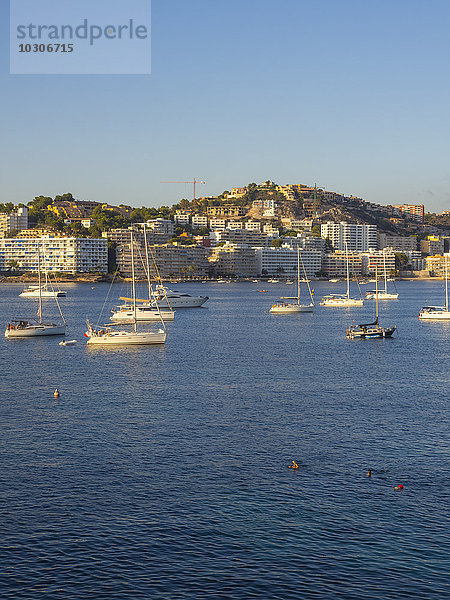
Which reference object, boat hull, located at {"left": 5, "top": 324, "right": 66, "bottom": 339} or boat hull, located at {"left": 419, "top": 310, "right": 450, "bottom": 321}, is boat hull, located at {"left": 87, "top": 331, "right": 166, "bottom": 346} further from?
boat hull, located at {"left": 419, "top": 310, "right": 450, "bottom": 321}

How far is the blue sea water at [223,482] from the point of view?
2097cm

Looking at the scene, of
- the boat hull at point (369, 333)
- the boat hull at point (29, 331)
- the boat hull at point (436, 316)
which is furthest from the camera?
the boat hull at point (436, 316)

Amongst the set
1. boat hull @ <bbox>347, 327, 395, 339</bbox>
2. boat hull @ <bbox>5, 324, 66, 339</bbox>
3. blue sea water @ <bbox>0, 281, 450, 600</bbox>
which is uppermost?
boat hull @ <bbox>5, 324, 66, 339</bbox>

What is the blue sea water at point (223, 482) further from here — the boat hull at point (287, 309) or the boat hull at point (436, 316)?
the boat hull at point (287, 309)

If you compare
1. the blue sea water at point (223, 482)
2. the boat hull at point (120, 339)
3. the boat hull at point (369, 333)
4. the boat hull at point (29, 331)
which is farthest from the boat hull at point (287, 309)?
the blue sea water at point (223, 482)

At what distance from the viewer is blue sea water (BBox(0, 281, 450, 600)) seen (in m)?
21.0

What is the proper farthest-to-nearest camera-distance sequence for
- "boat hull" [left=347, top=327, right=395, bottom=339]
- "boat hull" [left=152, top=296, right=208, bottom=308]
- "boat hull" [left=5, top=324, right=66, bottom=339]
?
"boat hull" [left=152, top=296, right=208, bottom=308] → "boat hull" [left=347, top=327, right=395, bottom=339] → "boat hull" [left=5, top=324, right=66, bottom=339]

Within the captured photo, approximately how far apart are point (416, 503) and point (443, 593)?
5993mm

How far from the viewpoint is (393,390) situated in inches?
1802

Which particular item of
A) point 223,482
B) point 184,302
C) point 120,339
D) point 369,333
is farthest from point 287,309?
point 223,482

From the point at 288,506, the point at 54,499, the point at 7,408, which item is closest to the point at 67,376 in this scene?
the point at 7,408

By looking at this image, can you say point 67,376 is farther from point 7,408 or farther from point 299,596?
point 299,596

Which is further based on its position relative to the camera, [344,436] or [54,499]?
[344,436]

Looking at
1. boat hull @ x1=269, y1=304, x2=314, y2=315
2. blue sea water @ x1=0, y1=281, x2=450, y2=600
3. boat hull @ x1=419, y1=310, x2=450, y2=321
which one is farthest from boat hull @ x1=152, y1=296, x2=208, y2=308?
blue sea water @ x1=0, y1=281, x2=450, y2=600
